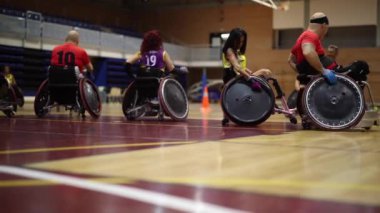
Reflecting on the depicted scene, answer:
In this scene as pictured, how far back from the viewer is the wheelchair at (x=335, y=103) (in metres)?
4.90

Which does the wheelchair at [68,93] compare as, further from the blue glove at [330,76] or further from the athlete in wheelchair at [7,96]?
the blue glove at [330,76]

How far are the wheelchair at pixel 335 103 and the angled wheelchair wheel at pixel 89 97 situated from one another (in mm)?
3071

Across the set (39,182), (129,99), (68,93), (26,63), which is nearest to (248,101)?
(129,99)

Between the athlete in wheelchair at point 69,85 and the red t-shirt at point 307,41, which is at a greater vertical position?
the red t-shirt at point 307,41

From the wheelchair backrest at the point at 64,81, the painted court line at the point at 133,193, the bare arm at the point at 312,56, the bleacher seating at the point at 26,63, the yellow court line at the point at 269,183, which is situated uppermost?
the bleacher seating at the point at 26,63

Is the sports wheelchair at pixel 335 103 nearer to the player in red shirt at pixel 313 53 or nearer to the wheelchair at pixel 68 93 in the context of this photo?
the player in red shirt at pixel 313 53

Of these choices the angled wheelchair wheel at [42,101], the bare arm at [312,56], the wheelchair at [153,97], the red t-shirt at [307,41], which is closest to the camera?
the bare arm at [312,56]

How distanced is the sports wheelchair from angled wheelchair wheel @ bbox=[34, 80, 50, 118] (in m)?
3.96

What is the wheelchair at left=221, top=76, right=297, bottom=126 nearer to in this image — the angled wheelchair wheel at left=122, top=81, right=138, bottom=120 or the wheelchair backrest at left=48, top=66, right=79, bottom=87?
the angled wheelchair wheel at left=122, top=81, right=138, bottom=120

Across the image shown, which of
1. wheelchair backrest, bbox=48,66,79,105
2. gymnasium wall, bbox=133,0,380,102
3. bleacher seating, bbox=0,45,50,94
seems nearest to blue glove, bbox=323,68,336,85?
wheelchair backrest, bbox=48,66,79,105

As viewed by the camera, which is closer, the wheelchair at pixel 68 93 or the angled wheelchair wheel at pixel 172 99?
the angled wheelchair wheel at pixel 172 99

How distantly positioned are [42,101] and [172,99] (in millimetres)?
2172

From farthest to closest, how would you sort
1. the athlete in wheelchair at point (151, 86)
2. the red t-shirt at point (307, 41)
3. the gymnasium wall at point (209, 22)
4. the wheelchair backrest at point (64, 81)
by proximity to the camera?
the gymnasium wall at point (209, 22) → the wheelchair backrest at point (64, 81) → the athlete in wheelchair at point (151, 86) → the red t-shirt at point (307, 41)

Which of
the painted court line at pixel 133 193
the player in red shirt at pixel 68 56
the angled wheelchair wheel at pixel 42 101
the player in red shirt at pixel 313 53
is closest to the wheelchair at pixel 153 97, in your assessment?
the player in red shirt at pixel 68 56
